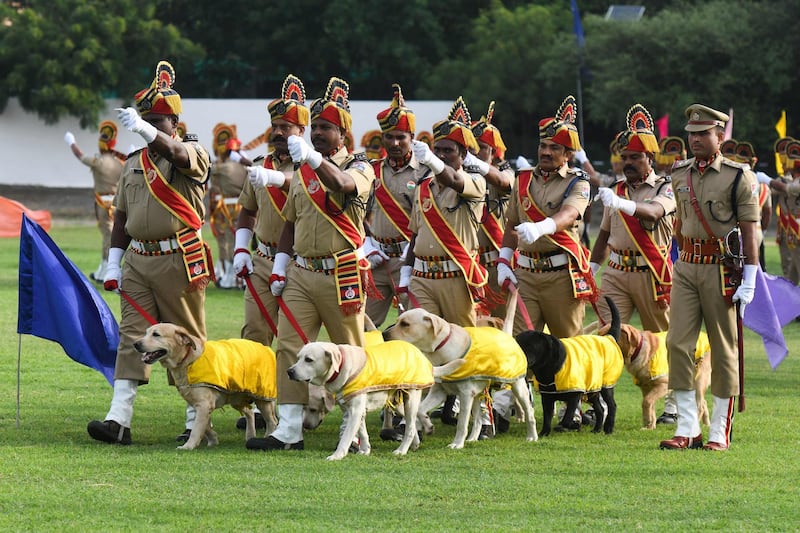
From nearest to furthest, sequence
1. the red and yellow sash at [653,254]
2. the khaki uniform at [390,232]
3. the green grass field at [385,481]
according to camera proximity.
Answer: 1. the green grass field at [385,481]
2. the red and yellow sash at [653,254]
3. the khaki uniform at [390,232]

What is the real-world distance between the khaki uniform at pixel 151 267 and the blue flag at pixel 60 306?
1.75 feet

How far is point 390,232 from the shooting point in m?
12.3

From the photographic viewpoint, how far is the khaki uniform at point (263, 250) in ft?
36.7

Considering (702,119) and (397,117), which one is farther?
(397,117)

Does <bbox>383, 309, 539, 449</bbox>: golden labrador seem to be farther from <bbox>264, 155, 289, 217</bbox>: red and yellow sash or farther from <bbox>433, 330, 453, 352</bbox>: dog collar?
<bbox>264, 155, 289, 217</bbox>: red and yellow sash

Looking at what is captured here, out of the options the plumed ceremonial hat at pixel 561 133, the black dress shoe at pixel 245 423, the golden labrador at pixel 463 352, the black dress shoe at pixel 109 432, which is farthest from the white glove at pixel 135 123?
the plumed ceremonial hat at pixel 561 133

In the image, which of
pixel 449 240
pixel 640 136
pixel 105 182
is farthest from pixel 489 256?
pixel 105 182

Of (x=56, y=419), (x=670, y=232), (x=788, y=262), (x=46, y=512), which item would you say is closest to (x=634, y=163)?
(x=670, y=232)

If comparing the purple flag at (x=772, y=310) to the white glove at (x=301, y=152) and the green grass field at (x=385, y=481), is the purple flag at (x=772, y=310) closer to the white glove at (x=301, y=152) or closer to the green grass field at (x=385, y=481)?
the green grass field at (x=385, y=481)

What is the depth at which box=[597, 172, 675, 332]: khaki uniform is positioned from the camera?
1209 cm

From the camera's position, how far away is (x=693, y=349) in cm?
1036

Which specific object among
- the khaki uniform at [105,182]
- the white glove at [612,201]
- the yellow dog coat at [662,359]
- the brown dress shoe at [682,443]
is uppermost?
the khaki uniform at [105,182]

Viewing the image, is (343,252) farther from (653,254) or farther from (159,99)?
(653,254)

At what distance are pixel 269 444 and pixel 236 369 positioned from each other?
22.4 inches
